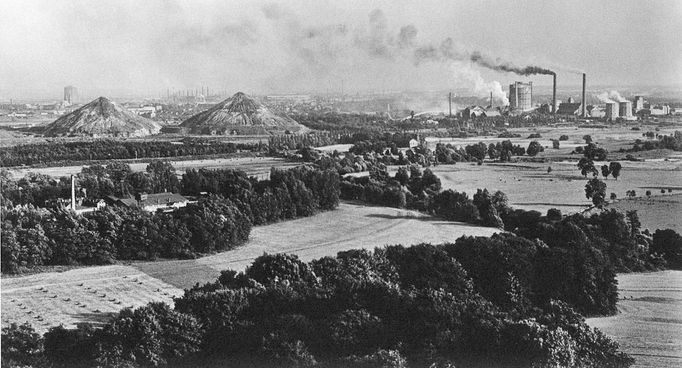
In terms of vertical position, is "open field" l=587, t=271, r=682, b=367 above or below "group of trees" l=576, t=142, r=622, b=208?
below

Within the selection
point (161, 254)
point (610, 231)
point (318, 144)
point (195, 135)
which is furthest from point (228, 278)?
point (195, 135)

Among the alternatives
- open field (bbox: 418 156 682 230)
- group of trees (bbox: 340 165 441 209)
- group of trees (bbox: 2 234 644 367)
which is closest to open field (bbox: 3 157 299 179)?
group of trees (bbox: 340 165 441 209)

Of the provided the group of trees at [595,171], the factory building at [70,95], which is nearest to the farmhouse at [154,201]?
the group of trees at [595,171]

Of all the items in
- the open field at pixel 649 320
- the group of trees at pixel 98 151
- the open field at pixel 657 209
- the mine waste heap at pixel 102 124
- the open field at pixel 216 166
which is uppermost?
the mine waste heap at pixel 102 124

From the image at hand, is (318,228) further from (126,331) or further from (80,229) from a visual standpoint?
(126,331)

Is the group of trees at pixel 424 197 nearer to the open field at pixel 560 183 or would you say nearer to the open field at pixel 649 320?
the open field at pixel 560 183

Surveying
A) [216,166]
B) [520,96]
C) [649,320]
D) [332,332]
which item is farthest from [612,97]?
[332,332]

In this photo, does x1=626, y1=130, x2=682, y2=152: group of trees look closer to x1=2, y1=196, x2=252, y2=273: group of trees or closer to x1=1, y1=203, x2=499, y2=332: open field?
x1=1, y1=203, x2=499, y2=332: open field

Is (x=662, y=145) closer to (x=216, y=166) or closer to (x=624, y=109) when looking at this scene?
(x=216, y=166)
